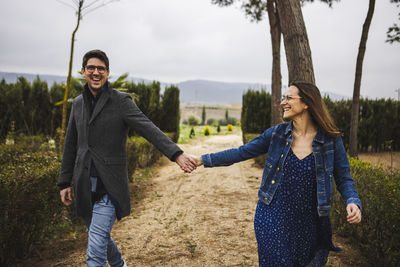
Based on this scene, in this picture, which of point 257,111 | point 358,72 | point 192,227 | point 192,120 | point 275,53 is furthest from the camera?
point 192,120

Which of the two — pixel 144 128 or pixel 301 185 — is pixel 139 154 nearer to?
pixel 144 128

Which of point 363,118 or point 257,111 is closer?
point 363,118

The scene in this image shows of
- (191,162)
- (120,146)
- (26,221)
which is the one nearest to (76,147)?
(120,146)

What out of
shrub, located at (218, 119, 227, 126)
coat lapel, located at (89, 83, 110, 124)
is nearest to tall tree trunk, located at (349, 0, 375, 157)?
coat lapel, located at (89, 83, 110, 124)

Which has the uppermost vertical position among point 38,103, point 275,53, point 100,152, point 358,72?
point 275,53

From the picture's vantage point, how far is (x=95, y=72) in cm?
243

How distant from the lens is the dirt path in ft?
12.0

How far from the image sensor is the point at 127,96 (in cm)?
259

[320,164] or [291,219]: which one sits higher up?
[320,164]

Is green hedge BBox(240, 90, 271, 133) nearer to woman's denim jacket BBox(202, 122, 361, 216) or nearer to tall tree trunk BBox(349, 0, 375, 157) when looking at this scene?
tall tree trunk BBox(349, 0, 375, 157)

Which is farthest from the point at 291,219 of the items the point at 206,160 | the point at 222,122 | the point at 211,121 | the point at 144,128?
the point at 211,121

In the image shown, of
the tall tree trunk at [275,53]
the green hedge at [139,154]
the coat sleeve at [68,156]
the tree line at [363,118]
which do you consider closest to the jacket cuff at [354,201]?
the coat sleeve at [68,156]

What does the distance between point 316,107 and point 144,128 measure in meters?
1.43

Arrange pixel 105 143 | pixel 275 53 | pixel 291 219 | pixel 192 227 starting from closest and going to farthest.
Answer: pixel 291 219 < pixel 105 143 < pixel 192 227 < pixel 275 53
